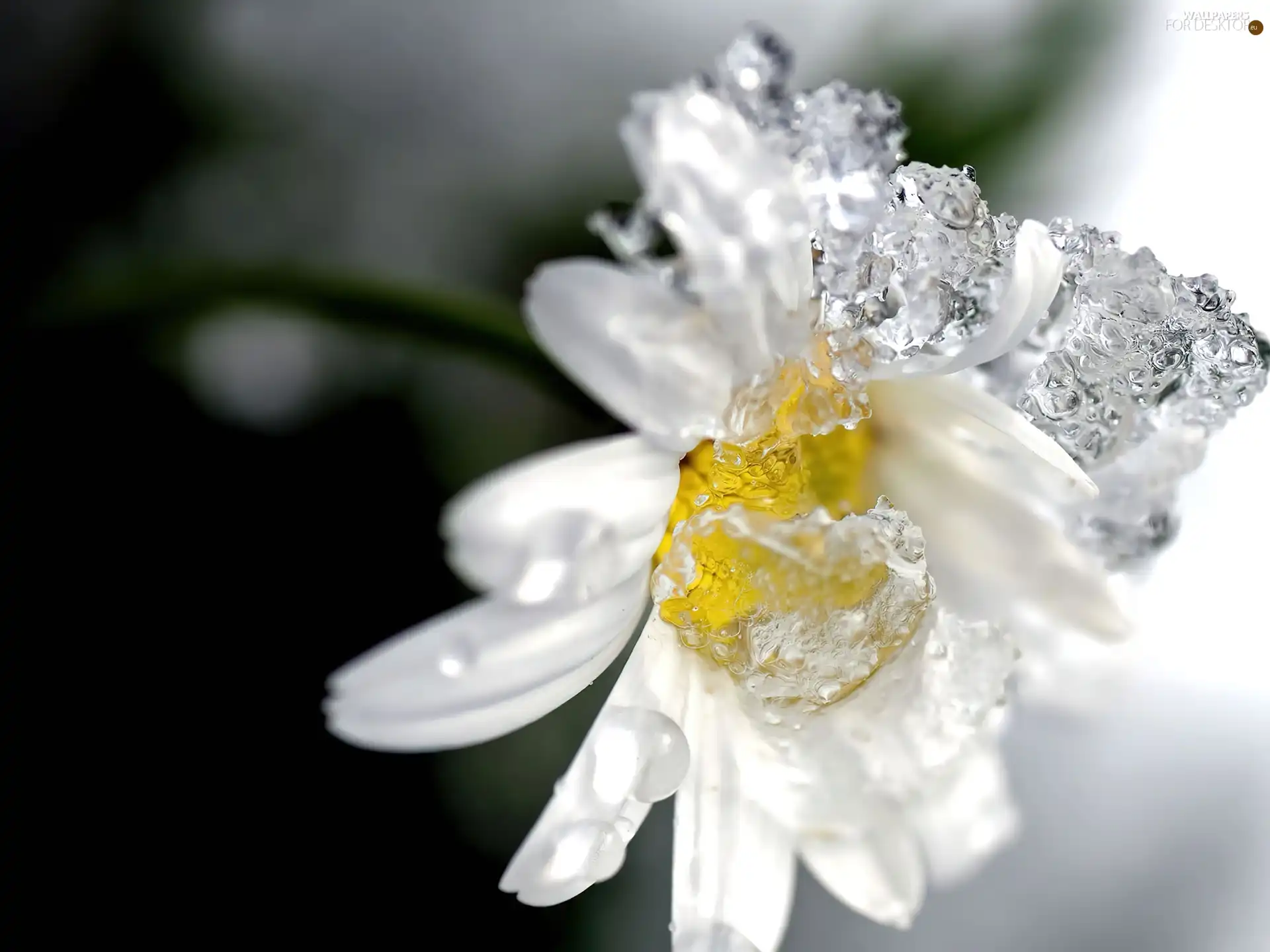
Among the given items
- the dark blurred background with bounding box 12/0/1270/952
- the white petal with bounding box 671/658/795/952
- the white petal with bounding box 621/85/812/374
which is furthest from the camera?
the dark blurred background with bounding box 12/0/1270/952

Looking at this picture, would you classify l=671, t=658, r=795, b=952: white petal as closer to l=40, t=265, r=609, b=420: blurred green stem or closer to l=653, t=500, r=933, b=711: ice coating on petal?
l=653, t=500, r=933, b=711: ice coating on petal

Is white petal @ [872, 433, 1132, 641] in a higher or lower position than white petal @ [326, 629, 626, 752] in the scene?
higher

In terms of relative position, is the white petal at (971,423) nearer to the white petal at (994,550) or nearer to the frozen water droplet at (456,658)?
the white petal at (994,550)

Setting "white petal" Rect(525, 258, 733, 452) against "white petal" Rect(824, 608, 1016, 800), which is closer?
"white petal" Rect(525, 258, 733, 452)

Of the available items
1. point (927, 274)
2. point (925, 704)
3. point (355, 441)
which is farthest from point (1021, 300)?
point (355, 441)

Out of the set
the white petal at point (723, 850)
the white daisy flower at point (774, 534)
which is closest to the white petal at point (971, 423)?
the white daisy flower at point (774, 534)

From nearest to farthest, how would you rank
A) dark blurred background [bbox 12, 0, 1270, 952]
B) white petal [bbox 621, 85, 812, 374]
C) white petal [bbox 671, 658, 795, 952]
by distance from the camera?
white petal [bbox 621, 85, 812, 374]
white petal [bbox 671, 658, 795, 952]
dark blurred background [bbox 12, 0, 1270, 952]

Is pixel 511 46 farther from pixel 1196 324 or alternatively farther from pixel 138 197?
pixel 1196 324

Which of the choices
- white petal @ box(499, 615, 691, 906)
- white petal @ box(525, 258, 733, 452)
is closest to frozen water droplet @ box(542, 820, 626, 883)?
white petal @ box(499, 615, 691, 906)
